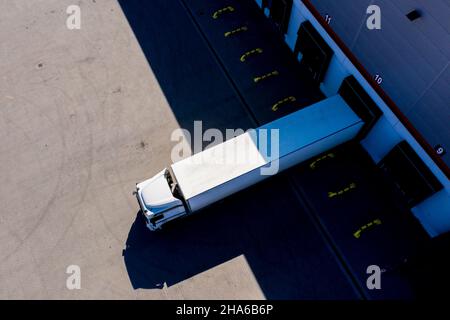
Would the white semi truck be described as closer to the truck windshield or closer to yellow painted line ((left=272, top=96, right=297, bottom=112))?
the truck windshield

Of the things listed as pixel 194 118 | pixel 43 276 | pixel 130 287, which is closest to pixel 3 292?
pixel 43 276

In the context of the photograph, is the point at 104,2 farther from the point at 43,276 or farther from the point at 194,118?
the point at 43,276

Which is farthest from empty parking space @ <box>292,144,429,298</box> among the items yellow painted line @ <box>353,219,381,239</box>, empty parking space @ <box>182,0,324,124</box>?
empty parking space @ <box>182,0,324,124</box>

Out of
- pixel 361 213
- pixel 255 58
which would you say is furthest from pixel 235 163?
pixel 255 58

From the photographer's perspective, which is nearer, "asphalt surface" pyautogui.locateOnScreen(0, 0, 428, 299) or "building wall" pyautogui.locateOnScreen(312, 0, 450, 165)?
"building wall" pyautogui.locateOnScreen(312, 0, 450, 165)

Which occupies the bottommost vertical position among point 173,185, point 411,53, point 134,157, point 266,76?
point 411,53

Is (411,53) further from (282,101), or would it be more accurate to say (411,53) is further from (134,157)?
(134,157)
